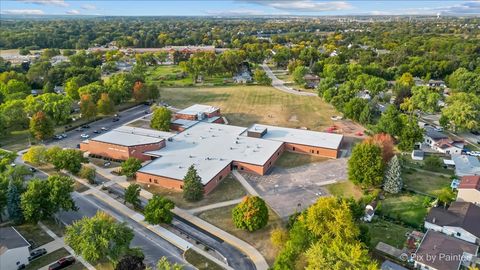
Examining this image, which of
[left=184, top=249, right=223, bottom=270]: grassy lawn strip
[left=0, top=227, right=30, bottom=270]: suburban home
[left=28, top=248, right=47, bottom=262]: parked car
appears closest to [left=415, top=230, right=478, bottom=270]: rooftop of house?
[left=184, top=249, right=223, bottom=270]: grassy lawn strip

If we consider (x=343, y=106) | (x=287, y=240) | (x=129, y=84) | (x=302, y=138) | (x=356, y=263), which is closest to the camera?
(x=356, y=263)

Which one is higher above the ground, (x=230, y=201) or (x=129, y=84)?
(x=129, y=84)

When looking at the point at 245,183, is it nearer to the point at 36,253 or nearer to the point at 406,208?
the point at 406,208

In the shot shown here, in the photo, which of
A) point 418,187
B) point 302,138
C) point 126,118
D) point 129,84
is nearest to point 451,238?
point 418,187

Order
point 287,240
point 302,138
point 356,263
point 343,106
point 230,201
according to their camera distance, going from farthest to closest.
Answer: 1. point 343,106
2. point 302,138
3. point 230,201
4. point 287,240
5. point 356,263

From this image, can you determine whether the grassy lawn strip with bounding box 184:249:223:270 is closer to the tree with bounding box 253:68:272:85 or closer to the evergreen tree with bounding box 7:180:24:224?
the evergreen tree with bounding box 7:180:24:224

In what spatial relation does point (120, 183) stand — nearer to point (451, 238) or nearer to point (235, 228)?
point (235, 228)

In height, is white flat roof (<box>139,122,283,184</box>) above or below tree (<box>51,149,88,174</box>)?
below
